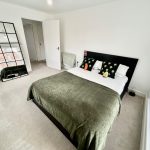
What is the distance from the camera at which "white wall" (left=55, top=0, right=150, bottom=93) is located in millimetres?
2094

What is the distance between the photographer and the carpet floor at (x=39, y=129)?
1.34m

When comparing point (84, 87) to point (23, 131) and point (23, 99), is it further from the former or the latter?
point (23, 99)

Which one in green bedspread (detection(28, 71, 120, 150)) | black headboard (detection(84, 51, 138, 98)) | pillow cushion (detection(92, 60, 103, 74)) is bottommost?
green bedspread (detection(28, 71, 120, 150))

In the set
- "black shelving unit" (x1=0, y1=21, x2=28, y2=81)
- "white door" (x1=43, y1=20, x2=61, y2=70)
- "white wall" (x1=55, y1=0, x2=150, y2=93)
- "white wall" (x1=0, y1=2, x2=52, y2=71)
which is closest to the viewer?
"white wall" (x1=55, y1=0, x2=150, y2=93)

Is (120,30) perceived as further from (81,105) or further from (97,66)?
(81,105)

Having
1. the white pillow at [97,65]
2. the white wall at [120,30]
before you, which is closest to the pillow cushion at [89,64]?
the white pillow at [97,65]

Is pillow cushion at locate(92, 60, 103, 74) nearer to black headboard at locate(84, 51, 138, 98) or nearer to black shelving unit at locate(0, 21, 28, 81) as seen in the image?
black headboard at locate(84, 51, 138, 98)

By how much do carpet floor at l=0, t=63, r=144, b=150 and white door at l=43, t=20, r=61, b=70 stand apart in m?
2.32

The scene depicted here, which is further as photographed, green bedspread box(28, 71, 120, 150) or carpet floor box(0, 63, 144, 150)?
carpet floor box(0, 63, 144, 150)

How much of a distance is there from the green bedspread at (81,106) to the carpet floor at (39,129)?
1.05 ft

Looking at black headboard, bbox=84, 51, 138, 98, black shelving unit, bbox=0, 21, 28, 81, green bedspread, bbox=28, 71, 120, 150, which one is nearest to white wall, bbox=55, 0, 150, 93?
black headboard, bbox=84, 51, 138, 98

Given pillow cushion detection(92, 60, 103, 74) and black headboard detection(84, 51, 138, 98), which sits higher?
black headboard detection(84, 51, 138, 98)

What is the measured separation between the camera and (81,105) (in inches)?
53.2

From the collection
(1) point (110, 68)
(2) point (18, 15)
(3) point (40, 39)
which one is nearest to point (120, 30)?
(1) point (110, 68)
